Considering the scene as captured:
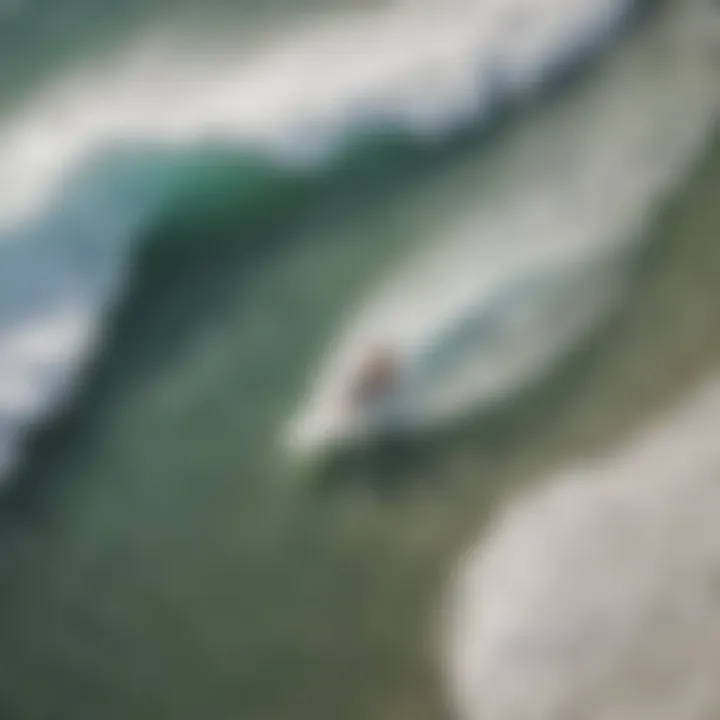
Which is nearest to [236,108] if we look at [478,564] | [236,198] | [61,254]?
[236,198]

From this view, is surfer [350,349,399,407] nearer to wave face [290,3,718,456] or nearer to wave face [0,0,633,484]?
wave face [290,3,718,456]

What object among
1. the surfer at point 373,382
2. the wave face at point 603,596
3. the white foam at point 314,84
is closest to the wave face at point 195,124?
the white foam at point 314,84

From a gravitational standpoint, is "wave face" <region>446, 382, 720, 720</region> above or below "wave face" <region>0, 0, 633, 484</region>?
below

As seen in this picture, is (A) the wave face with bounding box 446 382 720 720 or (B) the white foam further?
(B) the white foam

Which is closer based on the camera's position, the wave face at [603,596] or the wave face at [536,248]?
the wave face at [603,596]

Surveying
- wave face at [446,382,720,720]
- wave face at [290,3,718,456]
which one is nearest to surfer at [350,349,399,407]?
wave face at [290,3,718,456]

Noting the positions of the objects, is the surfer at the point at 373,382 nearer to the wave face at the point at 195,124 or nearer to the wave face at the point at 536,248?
the wave face at the point at 536,248

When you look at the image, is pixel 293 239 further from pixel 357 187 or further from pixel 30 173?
pixel 30 173

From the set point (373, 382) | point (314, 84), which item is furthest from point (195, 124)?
point (373, 382)
